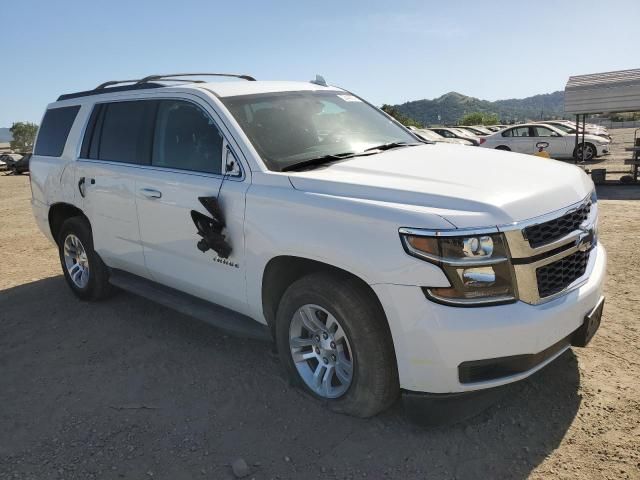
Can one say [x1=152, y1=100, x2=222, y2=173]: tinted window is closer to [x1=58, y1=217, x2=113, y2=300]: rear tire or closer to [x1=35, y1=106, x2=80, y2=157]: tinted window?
[x1=58, y1=217, x2=113, y2=300]: rear tire

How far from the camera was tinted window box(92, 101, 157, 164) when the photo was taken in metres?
4.33

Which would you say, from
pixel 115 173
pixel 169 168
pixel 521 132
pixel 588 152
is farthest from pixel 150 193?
pixel 588 152

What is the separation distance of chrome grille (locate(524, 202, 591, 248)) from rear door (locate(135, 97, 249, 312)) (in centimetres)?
169

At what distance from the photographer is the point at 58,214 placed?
5598mm

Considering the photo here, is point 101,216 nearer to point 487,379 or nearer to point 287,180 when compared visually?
point 287,180

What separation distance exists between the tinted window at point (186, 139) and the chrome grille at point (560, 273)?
2.11 meters

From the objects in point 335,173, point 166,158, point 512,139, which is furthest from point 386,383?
point 512,139

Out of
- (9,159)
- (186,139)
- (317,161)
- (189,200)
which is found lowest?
(9,159)

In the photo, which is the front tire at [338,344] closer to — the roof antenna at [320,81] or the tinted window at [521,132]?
the roof antenna at [320,81]

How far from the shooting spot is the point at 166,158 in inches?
161

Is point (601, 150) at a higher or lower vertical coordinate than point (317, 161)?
lower

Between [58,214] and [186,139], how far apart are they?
2.43 meters

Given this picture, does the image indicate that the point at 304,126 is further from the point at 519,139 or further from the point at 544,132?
the point at 544,132

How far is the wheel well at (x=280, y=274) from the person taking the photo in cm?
315
